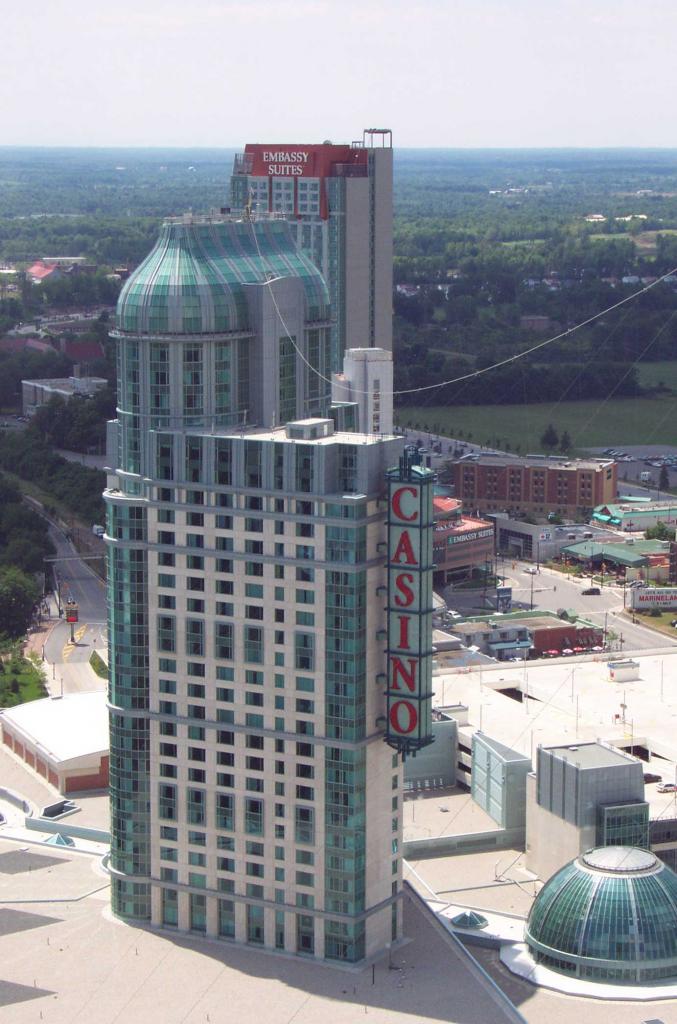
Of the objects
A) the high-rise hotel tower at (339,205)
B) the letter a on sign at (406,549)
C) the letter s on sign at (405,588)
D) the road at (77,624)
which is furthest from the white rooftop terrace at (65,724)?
the high-rise hotel tower at (339,205)

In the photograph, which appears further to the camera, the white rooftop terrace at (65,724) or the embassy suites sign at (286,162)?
the embassy suites sign at (286,162)

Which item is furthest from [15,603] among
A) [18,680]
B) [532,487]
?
[532,487]

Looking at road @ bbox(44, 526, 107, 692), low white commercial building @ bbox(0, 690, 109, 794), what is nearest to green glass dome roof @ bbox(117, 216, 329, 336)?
low white commercial building @ bbox(0, 690, 109, 794)

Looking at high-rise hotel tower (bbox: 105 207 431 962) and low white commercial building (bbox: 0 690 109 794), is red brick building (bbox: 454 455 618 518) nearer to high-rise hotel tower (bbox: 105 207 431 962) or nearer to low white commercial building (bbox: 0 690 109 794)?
low white commercial building (bbox: 0 690 109 794)

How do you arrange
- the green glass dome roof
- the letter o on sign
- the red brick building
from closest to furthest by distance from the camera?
the letter o on sign → the green glass dome roof → the red brick building

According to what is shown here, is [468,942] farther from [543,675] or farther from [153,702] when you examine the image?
[543,675]

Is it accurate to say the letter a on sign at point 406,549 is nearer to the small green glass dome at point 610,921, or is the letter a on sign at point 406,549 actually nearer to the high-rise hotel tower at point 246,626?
the high-rise hotel tower at point 246,626

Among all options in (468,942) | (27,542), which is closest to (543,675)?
(468,942)
